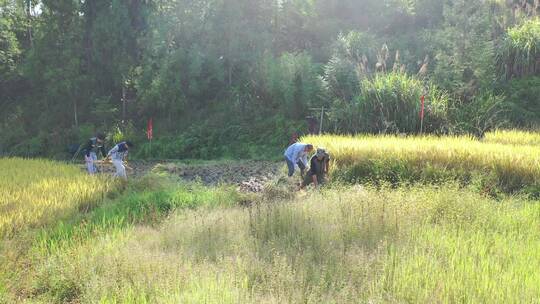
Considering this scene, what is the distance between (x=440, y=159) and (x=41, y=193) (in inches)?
278

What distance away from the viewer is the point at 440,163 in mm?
8188

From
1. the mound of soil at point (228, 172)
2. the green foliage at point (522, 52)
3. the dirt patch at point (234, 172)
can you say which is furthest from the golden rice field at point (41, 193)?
the green foliage at point (522, 52)

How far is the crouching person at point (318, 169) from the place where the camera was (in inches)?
320

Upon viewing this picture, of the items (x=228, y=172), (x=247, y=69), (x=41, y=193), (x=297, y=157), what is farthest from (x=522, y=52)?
(x=41, y=193)

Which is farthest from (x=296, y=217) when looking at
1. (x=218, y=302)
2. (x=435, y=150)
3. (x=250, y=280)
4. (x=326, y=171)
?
(x=435, y=150)

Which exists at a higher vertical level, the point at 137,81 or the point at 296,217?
the point at 137,81

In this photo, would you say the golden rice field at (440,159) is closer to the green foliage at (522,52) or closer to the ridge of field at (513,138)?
the ridge of field at (513,138)

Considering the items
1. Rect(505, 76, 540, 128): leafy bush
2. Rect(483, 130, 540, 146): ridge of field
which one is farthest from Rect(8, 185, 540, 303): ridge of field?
Rect(505, 76, 540, 128): leafy bush

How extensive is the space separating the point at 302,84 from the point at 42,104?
14788mm

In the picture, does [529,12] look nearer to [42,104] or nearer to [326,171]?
[326,171]

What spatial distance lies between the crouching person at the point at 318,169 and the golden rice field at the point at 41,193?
3.82 metres

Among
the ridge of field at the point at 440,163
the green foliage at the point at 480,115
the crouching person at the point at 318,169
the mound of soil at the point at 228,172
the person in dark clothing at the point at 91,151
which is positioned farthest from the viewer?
the green foliage at the point at 480,115

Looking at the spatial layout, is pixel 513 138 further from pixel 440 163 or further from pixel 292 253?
pixel 292 253

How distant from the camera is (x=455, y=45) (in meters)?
14.7
